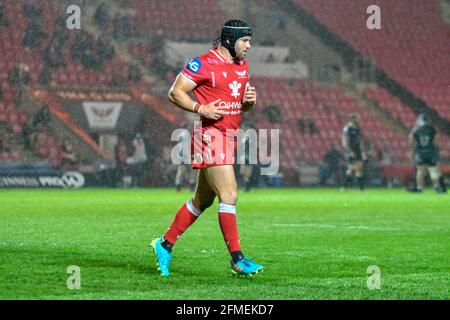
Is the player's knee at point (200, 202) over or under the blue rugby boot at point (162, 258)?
over

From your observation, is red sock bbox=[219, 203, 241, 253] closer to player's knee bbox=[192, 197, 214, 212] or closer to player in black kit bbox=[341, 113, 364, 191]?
player's knee bbox=[192, 197, 214, 212]

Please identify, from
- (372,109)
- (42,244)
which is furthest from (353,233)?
(372,109)

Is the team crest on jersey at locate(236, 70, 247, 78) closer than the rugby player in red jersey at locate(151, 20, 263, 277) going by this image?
No

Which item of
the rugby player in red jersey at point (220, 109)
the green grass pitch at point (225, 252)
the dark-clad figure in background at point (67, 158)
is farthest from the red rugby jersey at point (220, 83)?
the dark-clad figure in background at point (67, 158)

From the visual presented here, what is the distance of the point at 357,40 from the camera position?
38.5m

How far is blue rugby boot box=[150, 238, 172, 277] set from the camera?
26.2 feet

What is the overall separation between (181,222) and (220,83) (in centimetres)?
123

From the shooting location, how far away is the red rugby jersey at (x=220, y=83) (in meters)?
8.08

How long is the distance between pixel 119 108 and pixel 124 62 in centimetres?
259

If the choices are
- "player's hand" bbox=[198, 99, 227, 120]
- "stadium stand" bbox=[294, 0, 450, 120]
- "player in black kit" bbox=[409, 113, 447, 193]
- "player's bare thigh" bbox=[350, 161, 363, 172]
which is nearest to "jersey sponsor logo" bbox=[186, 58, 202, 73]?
"player's hand" bbox=[198, 99, 227, 120]

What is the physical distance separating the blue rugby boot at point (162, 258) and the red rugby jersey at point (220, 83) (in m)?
1.07

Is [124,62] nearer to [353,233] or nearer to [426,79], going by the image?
[426,79]

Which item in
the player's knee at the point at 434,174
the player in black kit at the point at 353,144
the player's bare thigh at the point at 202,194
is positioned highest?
the player's bare thigh at the point at 202,194

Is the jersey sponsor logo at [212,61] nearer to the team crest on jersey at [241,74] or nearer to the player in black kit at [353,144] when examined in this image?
the team crest on jersey at [241,74]
